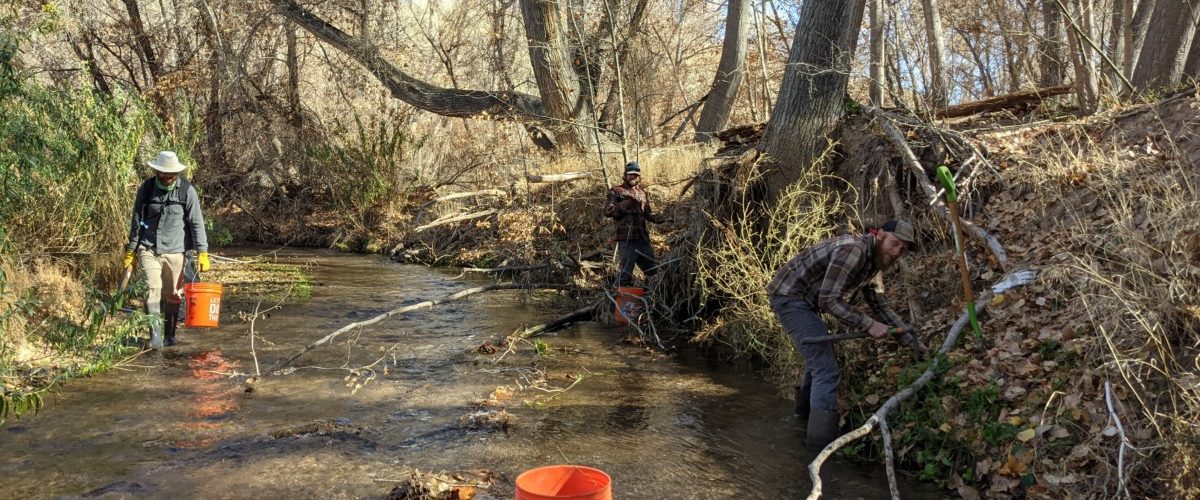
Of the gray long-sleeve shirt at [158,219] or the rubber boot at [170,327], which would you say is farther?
the rubber boot at [170,327]

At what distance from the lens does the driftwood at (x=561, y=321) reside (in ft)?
31.4

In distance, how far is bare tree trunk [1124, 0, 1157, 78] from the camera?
12562 mm

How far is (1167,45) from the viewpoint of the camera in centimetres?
988

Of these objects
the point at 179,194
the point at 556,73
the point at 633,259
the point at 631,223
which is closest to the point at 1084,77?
the point at 631,223

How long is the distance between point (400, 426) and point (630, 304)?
3.76m

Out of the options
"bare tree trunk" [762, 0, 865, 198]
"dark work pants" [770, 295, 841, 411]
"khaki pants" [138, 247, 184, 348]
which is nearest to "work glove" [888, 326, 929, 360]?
"dark work pants" [770, 295, 841, 411]

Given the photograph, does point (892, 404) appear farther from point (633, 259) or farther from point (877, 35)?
point (877, 35)

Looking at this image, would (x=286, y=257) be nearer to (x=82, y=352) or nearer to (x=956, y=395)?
(x=82, y=352)

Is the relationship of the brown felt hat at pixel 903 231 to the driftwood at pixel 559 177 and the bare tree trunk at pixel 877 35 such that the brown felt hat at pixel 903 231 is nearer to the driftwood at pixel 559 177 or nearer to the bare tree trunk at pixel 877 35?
the driftwood at pixel 559 177

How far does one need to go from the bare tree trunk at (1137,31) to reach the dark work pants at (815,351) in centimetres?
933

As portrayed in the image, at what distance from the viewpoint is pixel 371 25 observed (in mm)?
17859

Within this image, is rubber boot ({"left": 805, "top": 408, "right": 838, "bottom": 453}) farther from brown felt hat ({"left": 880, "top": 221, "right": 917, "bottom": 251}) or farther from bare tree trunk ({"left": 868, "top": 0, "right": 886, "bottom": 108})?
bare tree trunk ({"left": 868, "top": 0, "right": 886, "bottom": 108})

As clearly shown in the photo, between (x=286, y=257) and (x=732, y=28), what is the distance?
965 cm

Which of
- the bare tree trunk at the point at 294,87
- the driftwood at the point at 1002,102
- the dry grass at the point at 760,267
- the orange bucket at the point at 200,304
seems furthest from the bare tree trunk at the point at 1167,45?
the bare tree trunk at the point at 294,87
